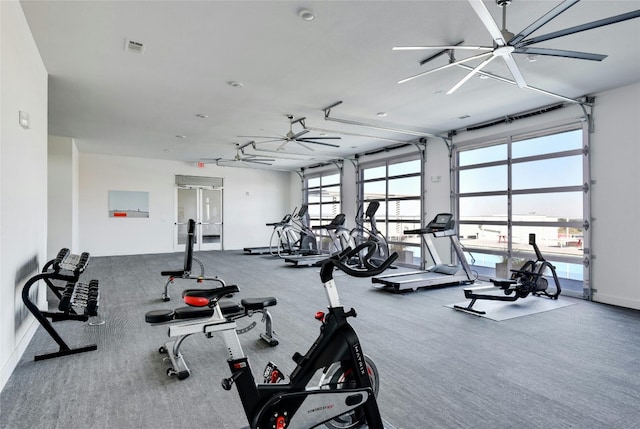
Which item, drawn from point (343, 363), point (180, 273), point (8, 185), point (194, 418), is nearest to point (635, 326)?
point (343, 363)

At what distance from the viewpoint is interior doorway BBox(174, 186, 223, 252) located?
37.0 feet

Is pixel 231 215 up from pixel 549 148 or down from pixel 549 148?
down

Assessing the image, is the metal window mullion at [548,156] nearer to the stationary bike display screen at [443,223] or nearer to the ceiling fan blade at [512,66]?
the stationary bike display screen at [443,223]

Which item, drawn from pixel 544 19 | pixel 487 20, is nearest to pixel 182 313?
pixel 487 20

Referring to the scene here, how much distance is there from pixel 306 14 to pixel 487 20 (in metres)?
1.46

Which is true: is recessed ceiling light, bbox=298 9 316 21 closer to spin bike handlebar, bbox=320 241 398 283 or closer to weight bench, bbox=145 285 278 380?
spin bike handlebar, bbox=320 241 398 283

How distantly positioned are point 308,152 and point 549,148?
570cm

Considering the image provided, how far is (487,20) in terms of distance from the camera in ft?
8.31

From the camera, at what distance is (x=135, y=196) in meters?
10.5

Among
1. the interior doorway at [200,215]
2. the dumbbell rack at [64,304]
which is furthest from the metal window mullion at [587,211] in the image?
the interior doorway at [200,215]

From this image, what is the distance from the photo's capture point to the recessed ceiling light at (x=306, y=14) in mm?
2957

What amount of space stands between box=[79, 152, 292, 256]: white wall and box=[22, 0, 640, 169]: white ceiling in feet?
10.4

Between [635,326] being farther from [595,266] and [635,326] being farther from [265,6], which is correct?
[265,6]

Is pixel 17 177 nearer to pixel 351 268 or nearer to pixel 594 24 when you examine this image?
pixel 351 268
